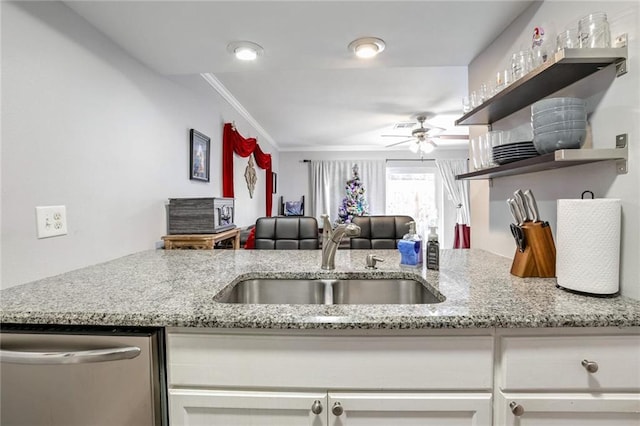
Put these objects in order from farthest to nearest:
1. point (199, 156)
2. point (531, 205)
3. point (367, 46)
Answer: point (199, 156)
point (367, 46)
point (531, 205)

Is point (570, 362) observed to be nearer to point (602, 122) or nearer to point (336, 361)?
point (336, 361)

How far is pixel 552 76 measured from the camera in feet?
3.16

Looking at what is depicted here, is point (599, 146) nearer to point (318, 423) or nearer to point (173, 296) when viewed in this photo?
point (318, 423)

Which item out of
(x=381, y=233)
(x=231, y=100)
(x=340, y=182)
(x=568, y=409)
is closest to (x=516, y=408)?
(x=568, y=409)

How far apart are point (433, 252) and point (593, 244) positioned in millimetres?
486

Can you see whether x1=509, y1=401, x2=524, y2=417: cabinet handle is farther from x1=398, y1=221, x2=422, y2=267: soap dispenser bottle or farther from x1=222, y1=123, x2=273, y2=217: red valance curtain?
x1=222, y1=123, x2=273, y2=217: red valance curtain

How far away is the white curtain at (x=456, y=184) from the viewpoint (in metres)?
5.88

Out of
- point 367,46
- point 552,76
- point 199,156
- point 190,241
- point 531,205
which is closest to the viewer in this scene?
point 552,76

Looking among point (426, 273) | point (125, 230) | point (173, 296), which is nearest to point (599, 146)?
point (426, 273)

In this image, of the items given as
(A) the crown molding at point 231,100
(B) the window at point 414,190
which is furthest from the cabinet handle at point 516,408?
(B) the window at point 414,190

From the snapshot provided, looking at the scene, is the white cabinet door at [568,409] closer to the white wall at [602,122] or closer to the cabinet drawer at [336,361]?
the cabinet drawer at [336,361]

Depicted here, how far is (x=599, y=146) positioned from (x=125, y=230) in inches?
79.9

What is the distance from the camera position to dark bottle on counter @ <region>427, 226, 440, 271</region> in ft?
3.88

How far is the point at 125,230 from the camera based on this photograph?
1535 millimetres
